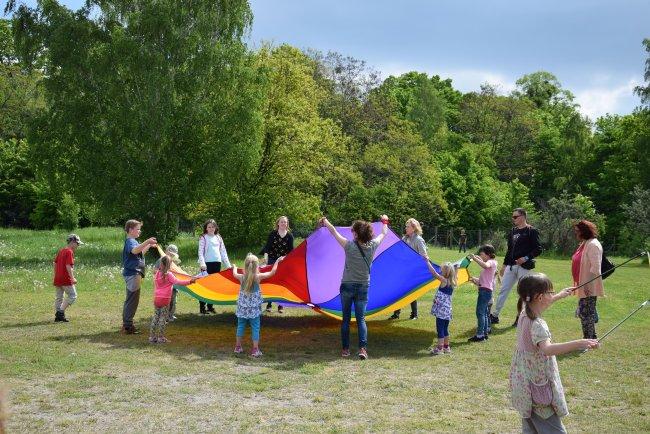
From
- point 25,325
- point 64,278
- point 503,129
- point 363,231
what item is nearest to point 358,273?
point 363,231

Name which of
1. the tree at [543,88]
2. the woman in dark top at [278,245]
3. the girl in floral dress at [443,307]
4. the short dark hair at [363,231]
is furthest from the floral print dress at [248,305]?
the tree at [543,88]

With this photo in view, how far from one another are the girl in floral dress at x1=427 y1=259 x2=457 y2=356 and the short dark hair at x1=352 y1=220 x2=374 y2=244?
4.31 ft

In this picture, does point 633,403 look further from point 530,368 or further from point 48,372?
point 48,372

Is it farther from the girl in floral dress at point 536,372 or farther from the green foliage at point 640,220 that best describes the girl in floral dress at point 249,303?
the green foliage at point 640,220

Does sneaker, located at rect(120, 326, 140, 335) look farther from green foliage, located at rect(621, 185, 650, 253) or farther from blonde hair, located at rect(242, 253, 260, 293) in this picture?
green foliage, located at rect(621, 185, 650, 253)

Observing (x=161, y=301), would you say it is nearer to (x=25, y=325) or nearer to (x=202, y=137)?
(x=25, y=325)

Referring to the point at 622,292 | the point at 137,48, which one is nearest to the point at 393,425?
the point at 622,292

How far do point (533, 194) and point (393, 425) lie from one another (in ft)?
186

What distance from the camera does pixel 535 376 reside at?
15.4ft

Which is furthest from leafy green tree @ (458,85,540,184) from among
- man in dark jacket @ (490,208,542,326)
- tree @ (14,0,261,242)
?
man in dark jacket @ (490,208,542,326)

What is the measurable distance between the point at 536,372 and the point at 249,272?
5.56m

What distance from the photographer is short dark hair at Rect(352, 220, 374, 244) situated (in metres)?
9.41

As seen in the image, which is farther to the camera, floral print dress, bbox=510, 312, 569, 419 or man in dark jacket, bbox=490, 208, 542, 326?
man in dark jacket, bbox=490, 208, 542, 326

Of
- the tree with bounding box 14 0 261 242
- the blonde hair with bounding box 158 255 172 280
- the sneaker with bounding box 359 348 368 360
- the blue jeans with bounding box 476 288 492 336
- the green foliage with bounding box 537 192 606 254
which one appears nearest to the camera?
the sneaker with bounding box 359 348 368 360
